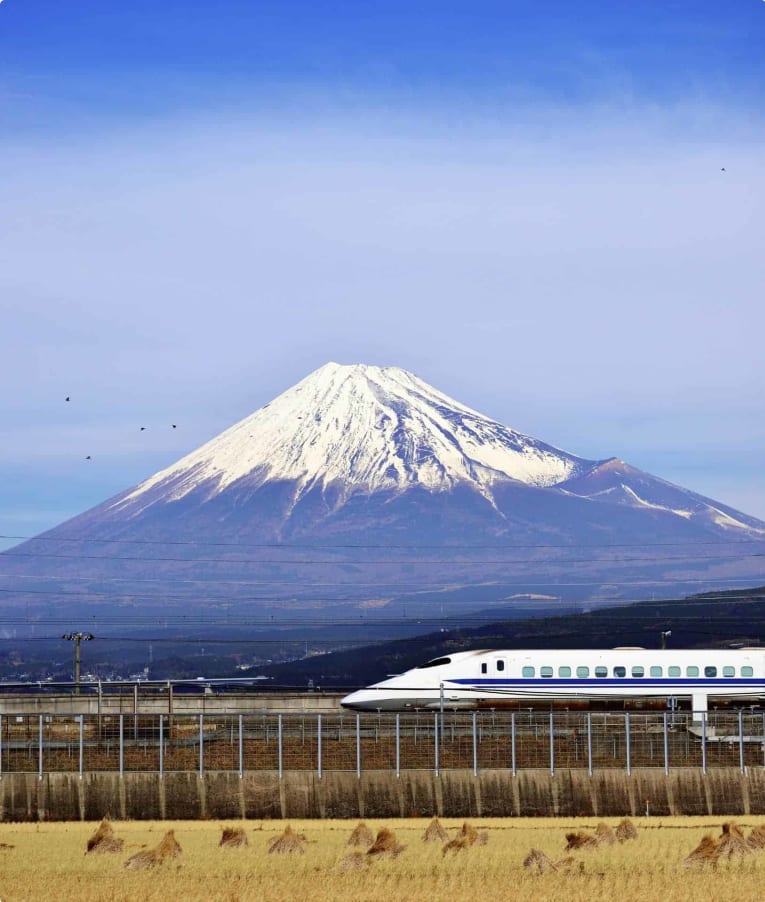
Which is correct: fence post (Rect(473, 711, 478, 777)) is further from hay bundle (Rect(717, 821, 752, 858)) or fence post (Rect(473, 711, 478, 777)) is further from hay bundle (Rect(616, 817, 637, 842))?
hay bundle (Rect(717, 821, 752, 858))

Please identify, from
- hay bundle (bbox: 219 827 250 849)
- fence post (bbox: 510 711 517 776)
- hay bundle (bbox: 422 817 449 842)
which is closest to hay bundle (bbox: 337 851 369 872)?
hay bundle (bbox: 422 817 449 842)

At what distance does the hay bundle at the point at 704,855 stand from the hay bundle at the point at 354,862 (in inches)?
418

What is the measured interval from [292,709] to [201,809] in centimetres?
3139

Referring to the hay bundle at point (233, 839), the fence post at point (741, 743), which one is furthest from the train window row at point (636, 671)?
the hay bundle at point (233, 839)

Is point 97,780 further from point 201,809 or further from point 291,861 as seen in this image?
point 291,861

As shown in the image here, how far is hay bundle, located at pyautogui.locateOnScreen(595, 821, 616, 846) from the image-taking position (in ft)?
204

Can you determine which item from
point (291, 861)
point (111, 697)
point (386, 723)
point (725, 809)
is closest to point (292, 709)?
point (111, 697)

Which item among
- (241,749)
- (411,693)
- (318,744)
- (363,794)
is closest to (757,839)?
(363,794)

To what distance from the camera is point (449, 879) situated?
5541 centimetres

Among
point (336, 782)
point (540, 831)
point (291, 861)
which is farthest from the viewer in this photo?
point (336, 782)

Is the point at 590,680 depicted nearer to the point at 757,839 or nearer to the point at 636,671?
the point at 636,671

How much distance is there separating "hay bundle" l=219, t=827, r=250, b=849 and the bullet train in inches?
1427

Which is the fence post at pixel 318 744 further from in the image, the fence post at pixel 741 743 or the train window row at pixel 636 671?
the train window row at pixel 636 671

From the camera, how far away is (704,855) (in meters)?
57.0
